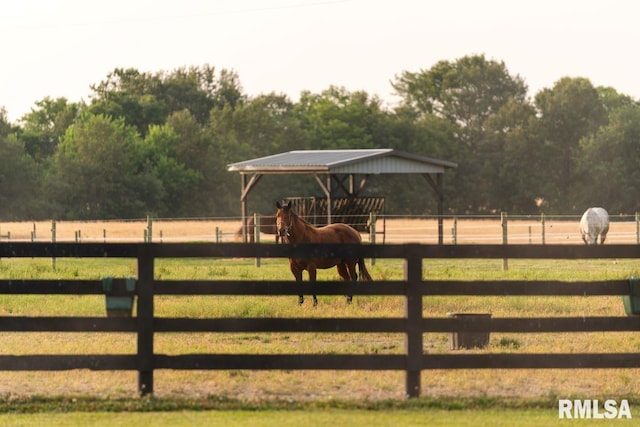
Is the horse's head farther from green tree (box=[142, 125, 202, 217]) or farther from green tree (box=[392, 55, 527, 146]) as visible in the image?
green tree (box=[392, 55, 527, 146])

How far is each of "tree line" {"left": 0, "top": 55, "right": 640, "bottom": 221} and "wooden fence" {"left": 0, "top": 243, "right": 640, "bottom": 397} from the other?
8030 cm

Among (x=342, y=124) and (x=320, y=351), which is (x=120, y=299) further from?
(x=342, y=124)

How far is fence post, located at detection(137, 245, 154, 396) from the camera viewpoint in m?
10.6

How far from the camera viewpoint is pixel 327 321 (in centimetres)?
1068

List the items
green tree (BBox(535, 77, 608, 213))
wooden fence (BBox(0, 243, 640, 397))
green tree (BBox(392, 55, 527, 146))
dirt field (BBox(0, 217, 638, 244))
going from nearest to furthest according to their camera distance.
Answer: wooden fence (BBox(0, 243, 640, 397)) < dirt field (BBox(0, 217, 638, 244)) < green tree (BBox(535, 77, 608, 213)) < green tree (BBox(392, 55, 527, 146))

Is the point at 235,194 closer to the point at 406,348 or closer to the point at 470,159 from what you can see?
the point at 470,159

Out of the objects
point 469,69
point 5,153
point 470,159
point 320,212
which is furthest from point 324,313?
point 469,69

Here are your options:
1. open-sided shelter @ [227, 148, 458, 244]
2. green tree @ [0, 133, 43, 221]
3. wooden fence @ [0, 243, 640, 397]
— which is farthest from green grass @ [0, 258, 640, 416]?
green tree @ [0, 133, 43, 221]

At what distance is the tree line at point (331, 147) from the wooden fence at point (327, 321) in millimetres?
80300

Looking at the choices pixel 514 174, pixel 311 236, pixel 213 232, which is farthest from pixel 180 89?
pixel 311 236

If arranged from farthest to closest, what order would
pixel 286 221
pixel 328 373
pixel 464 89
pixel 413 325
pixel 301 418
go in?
pixel 464 89 → pixel 286 221 → pixel 328 373 → pixel 413 325 → pixel 301 418

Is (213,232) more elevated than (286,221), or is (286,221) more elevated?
(286,221)

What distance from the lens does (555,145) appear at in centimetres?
10444

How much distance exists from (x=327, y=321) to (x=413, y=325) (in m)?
0.77
